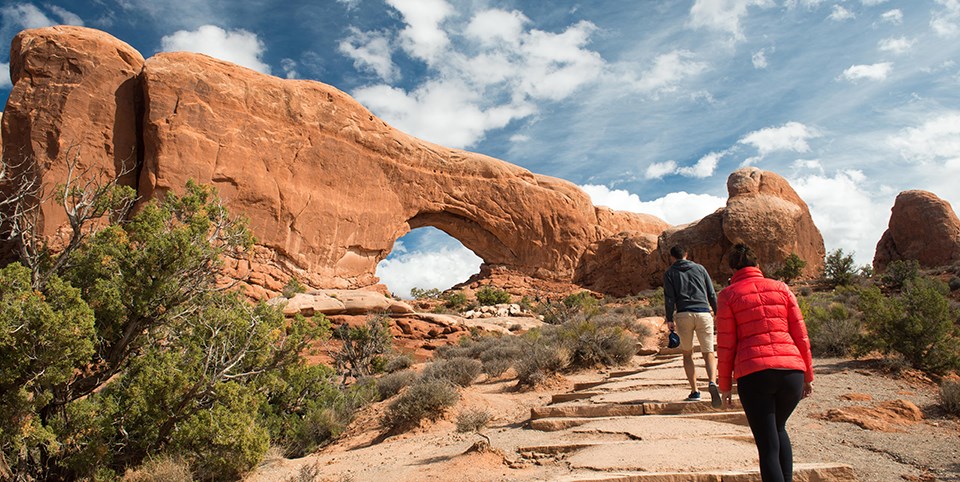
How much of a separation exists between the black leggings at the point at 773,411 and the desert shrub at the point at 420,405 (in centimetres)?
539

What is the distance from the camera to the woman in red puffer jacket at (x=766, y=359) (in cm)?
316

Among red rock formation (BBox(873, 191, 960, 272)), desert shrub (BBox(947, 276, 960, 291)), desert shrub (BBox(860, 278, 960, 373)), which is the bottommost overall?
desert shrub (BBox(860, 278, 960, 373))

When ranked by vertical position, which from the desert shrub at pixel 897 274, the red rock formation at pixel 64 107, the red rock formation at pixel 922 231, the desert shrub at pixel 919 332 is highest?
the red rock formation at pixel 64 107

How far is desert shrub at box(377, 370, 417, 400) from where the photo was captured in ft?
34.6

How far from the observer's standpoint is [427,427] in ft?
25.6

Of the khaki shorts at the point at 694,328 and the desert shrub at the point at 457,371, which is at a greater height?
the khaki shorts at the point at 694,328

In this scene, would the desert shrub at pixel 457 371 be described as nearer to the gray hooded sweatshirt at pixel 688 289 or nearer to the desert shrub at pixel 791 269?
the gray hooded sweatshirt at pixel 688 289

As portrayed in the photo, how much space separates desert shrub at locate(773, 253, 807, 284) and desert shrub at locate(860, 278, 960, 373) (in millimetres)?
17378

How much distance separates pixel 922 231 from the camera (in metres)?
28.5

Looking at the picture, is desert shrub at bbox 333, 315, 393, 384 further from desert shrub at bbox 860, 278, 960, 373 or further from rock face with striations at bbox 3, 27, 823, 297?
desert shrub at bbox 860, 278, 960, 373

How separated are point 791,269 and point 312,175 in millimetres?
22034

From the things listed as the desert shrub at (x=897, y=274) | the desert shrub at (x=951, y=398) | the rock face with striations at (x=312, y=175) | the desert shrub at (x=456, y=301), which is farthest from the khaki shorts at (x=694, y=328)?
the desert shrub at (x=456, y=301)

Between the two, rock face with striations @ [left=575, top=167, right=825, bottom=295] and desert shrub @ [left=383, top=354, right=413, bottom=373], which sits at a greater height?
rock face with striations @ [left=575, top=167, right=825, bottom=295]

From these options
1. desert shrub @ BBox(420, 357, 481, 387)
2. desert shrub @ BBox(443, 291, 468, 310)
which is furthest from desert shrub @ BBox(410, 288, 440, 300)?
desert shrub @ BBox(420, 357, 481, 387)
